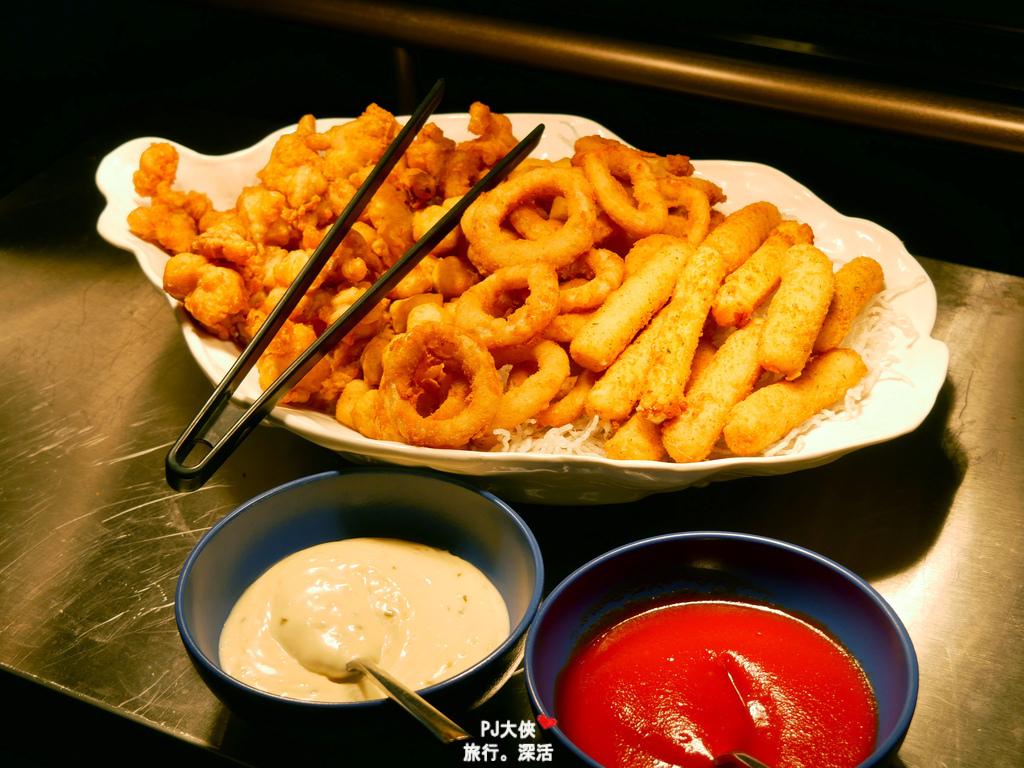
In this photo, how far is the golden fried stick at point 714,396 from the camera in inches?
65.3

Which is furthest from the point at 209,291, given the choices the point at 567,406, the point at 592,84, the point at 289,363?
the point at 592,84

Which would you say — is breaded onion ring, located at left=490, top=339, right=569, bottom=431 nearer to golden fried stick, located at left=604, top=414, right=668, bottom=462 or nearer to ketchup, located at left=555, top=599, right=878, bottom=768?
golden fried stick, located at left=604, top=414, right=668, bottom=462

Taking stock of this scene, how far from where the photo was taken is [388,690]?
1.18m

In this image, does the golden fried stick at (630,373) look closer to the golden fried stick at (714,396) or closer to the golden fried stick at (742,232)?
the golden fried stick at (714,396)

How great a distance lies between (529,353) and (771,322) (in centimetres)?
54

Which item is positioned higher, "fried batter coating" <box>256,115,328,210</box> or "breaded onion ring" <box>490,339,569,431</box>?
"fried batter coating" <box>256,115,328,210</box>

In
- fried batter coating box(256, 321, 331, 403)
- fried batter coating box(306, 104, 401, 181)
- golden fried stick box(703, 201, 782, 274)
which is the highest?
golden fried stick box(703, 201, 782, 274)

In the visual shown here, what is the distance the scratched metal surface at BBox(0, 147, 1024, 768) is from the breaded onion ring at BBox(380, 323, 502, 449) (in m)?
0.33

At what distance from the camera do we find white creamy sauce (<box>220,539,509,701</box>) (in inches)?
50.7

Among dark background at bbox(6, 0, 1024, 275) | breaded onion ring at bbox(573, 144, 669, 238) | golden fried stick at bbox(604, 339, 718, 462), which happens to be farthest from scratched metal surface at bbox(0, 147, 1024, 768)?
dark background at bbox(6, 0, 1024, 275)

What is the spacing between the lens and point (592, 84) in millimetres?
3781

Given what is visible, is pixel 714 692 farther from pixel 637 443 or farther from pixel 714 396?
pixel 714 396

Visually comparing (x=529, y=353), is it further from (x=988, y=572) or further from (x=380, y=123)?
(x=988, y=572)

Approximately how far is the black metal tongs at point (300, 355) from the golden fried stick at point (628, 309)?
42 centimetres
